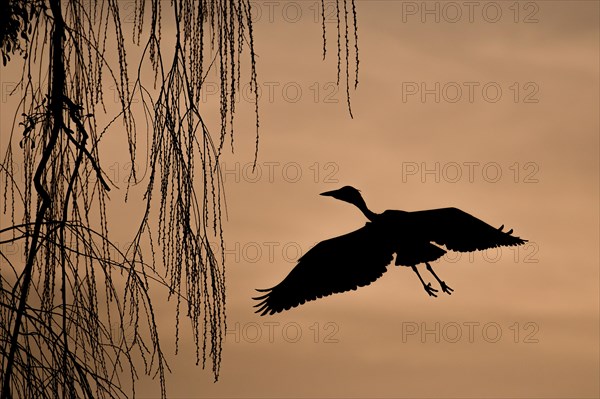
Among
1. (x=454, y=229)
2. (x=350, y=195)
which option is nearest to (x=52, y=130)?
(x=350, y=195)

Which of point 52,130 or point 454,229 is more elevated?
point 52,130

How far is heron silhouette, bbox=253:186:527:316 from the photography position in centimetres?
746

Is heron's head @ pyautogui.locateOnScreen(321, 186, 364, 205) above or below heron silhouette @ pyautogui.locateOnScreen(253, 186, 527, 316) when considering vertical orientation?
above

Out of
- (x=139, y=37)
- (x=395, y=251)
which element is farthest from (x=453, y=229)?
(x=139, y=37)

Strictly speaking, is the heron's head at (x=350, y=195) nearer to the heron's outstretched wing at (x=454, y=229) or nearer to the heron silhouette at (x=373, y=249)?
the heron silhouette at (x=373, y=249)

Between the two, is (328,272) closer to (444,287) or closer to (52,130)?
(444,287)

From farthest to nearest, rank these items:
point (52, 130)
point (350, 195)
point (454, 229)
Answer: point (454, 229)
point (350, 195)
point (52, 130)

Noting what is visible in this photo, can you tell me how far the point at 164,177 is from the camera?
2318mm

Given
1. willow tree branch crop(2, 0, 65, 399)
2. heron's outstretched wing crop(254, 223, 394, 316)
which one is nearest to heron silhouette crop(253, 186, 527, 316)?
heron's outstretched wing crop(254, 223, 394, 316)

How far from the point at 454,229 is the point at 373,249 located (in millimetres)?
724

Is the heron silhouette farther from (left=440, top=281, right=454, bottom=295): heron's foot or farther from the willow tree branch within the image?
the willow tree branch

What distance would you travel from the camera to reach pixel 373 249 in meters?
7.71

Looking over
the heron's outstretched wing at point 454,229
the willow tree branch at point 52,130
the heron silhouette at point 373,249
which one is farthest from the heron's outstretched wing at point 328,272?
the willow tree branch at point 52,130

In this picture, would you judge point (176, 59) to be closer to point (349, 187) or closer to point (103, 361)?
point (103, 361)
